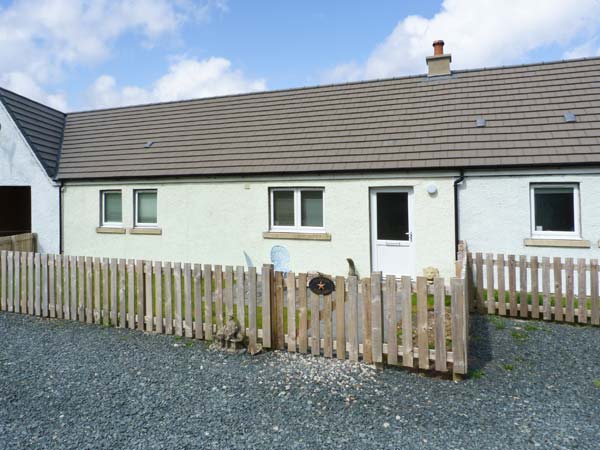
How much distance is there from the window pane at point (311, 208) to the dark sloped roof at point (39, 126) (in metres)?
8.83

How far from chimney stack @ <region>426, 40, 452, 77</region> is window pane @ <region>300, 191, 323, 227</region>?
590cm

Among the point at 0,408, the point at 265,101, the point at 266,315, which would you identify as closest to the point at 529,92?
the point at 265,101

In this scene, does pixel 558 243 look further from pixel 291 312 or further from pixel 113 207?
pixel 113 207

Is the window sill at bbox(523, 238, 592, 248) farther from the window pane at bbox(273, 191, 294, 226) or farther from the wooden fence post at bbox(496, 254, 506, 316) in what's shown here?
the window pane at bbox(273, 191, 294, 226)

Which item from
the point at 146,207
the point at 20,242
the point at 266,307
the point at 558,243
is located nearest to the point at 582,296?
the point at 558,243

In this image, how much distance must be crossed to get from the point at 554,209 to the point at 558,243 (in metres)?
0.81

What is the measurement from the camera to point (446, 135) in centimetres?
990

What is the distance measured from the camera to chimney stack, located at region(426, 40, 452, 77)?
480 inches

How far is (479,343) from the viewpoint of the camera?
5.96 metres

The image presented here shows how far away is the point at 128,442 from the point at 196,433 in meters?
0.60

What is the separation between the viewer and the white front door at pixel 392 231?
9.70 m

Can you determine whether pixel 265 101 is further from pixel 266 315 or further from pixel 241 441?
pixel 241 441

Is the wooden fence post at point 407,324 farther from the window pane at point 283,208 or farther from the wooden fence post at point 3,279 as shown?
the wooden fence post at point 3,279

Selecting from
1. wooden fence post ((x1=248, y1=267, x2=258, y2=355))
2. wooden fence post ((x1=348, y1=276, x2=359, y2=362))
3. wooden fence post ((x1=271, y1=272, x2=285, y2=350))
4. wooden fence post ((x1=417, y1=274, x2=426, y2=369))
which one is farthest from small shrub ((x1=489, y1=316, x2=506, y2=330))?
wooden fence post ((x1=248, y1=267, x2=258, y2=355))
